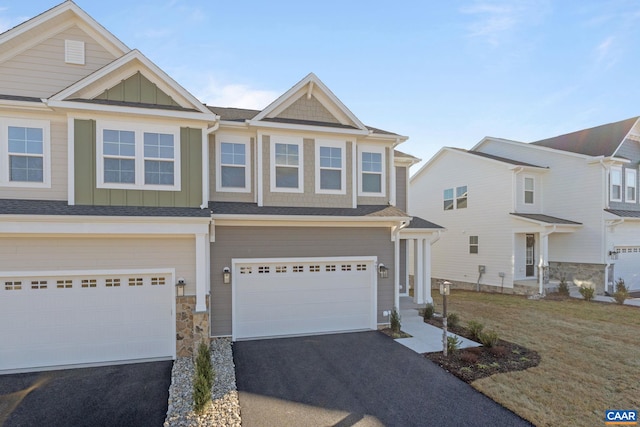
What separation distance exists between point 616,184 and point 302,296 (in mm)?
16668

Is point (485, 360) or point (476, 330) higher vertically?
point (476, 330)

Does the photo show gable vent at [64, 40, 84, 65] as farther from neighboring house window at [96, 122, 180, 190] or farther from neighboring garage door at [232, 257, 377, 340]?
neighboring garage door at [232, 257, 377, 340]

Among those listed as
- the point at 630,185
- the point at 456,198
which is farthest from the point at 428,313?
the point at 630,185

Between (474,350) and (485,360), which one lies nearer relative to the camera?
(485,360)

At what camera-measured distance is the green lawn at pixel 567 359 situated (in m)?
5.47

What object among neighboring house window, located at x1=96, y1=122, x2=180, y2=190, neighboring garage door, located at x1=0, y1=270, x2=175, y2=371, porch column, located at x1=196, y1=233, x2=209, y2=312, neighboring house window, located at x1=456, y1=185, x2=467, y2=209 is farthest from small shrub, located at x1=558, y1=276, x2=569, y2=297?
neighboring house window, located at x1=96, y1=122, x2=180, y2=190

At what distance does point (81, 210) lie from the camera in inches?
285

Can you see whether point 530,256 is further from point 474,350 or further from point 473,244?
point 474,350

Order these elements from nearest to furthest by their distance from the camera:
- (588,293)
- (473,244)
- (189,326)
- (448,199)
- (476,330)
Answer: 1. (189,326)
2. (476,330)
3. (588,293)
4. (473,244)
5. (448,199)

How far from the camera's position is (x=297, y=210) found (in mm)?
9297

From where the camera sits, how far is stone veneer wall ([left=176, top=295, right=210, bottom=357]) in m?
7.62

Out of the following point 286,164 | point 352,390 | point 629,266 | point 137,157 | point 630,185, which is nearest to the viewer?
point 352,390

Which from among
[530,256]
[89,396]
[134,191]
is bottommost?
[89,396]

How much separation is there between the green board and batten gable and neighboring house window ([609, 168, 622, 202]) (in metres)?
18.3
